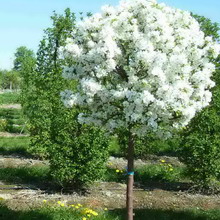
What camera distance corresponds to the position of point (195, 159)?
11.0 meters

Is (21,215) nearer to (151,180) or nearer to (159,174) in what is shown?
(151,180)

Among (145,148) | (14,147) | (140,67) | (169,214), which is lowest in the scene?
(169,214)

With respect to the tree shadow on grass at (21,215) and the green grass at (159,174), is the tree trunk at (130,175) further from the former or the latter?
the green grass at (159,174)

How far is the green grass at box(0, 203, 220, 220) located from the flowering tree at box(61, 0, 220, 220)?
2.91 metres

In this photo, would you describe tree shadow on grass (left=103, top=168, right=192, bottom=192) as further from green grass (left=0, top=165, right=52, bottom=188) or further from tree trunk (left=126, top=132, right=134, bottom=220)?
tree trunk (left=126, top=132, right=134, bottom=220)

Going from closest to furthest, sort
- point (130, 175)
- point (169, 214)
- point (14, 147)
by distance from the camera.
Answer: point (130, 175) < point (169, 214) < point (14, 147)

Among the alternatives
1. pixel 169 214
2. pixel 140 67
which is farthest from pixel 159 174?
pixel 140 67

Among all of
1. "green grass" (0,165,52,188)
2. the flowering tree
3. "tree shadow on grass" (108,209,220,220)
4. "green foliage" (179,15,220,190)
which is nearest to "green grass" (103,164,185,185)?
"green foliage" (179,15,220,190)

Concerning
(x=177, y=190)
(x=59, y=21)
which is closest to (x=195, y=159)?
(x=177, y=190)

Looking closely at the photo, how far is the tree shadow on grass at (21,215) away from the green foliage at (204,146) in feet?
16.7

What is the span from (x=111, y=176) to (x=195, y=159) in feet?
9.56

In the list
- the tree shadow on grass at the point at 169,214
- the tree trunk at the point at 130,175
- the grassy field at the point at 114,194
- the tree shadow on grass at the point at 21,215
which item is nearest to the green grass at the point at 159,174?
the grassy field at the point at 114,194

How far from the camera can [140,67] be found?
5.25 m

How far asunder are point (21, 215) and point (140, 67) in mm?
4523
